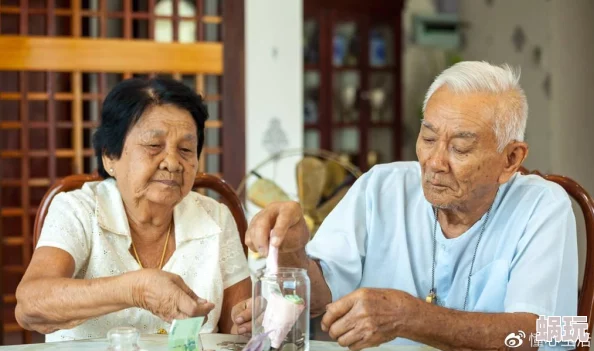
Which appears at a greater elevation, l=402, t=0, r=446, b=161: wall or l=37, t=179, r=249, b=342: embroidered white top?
l=402, t=0, r=446, b=161: wall

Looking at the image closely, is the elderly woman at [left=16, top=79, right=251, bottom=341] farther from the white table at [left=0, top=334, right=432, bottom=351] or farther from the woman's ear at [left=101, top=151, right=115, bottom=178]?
the white table at [left=0, top=334, right=432, bottom=351]

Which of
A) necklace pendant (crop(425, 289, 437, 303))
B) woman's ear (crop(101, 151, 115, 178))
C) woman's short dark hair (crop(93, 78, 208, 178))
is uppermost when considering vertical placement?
woman's short dark hair (crop(93, 78, 208, 178))

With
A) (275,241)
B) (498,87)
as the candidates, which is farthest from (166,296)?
(498,87)

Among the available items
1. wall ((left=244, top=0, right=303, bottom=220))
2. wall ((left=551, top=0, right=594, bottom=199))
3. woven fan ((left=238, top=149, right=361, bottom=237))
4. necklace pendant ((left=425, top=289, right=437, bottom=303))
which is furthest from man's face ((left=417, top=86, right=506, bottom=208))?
wall ((left=551, top=0, right=594, bottom=199))

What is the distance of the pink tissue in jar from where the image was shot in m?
1.50

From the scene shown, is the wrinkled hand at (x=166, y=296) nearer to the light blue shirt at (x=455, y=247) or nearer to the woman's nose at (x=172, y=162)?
the woman's nose at (x=172, y=162)

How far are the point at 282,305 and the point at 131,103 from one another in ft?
2.44

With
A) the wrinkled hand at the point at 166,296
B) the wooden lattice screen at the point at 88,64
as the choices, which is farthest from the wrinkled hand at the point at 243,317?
the wooden lattice screen at the point at 88,64

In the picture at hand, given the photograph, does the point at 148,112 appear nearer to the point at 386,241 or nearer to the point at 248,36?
the point at 386,241

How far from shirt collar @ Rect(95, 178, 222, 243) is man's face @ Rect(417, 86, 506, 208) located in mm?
554

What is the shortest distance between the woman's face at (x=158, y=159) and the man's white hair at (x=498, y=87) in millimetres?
602

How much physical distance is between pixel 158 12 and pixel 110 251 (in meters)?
2.37

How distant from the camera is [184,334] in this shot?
1.51m

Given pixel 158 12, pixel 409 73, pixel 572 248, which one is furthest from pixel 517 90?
pixel 409 73
